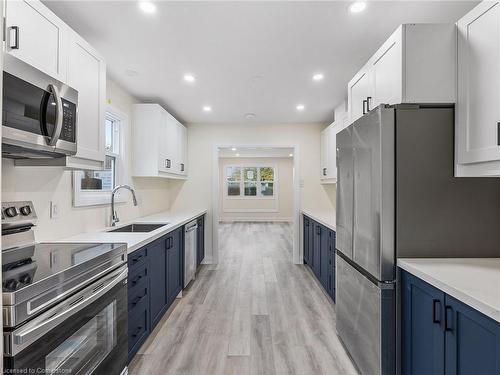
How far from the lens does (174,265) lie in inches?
126

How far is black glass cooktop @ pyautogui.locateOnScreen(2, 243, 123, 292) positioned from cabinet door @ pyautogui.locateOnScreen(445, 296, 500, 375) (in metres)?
1.70

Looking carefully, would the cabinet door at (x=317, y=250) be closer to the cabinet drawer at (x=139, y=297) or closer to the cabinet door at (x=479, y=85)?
the cabinet drawer at (x=139, y=297)

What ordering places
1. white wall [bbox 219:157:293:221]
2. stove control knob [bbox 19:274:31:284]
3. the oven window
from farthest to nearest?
1. white wall [bbox 219:157:293:221]
2. the oven window
3. stove control knob [bbox 19:274:31:284]

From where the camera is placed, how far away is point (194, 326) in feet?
9.12

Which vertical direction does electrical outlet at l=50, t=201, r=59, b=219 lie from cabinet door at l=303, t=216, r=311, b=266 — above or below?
above

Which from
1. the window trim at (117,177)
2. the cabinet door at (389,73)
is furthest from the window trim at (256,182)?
the cabinet door at (389,73)

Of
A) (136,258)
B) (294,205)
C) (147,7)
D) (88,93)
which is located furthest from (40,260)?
(294,205)

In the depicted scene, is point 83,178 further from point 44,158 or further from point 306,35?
point 306,35

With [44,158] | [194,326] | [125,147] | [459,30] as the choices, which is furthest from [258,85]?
[194,326]

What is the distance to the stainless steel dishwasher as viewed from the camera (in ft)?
12.0

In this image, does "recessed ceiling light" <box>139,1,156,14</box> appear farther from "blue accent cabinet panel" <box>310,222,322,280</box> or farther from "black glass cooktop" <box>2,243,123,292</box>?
"blue accent cabinet panel" <box>310,222,322,280</box>

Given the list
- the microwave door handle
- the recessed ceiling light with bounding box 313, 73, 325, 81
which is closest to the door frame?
the recessed ceiling light with bounding box 313, 73, 325, 81

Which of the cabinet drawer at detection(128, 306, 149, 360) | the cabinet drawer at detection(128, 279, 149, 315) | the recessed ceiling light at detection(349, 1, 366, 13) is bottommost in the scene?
the cabinet drawer at detection(128, 306, 149, 360)

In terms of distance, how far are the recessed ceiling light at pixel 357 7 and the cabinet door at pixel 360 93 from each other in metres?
0.42
